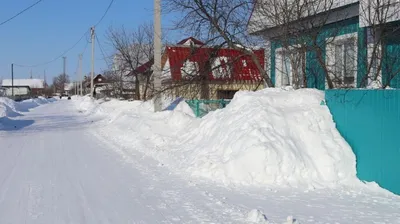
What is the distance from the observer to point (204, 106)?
16.0m

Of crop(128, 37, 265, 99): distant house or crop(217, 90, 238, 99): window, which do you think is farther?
crop(217, 90, 238, 99): window

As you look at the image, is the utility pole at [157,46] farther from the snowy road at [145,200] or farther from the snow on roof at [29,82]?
the snow on roof at [29,82]

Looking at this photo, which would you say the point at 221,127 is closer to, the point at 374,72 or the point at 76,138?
the point at 374,72

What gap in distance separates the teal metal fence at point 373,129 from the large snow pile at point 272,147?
21 cm

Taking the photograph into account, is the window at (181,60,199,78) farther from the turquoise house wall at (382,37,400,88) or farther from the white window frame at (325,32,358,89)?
the turquoise house wall at (382,37,400,88)

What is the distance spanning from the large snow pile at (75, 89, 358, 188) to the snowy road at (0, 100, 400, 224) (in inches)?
22.2

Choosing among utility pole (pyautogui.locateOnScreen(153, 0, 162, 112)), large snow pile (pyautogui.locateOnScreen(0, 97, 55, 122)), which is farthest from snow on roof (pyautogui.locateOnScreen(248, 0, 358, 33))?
large snow pile (pyautogui.locateOnScreen(0, 97, 55, 122))

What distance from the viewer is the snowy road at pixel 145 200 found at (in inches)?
231

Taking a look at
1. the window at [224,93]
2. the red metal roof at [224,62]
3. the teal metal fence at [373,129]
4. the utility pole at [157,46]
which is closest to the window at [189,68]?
the red metal roof at [224,62]

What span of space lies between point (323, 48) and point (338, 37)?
3.27 ft

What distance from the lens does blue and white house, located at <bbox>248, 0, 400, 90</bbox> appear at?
10.2 metres

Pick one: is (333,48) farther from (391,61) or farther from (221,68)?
(221,68)

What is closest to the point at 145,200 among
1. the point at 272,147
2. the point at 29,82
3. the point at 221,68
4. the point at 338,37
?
the point at 272,147

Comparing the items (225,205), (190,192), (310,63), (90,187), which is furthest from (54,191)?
(310,63)
